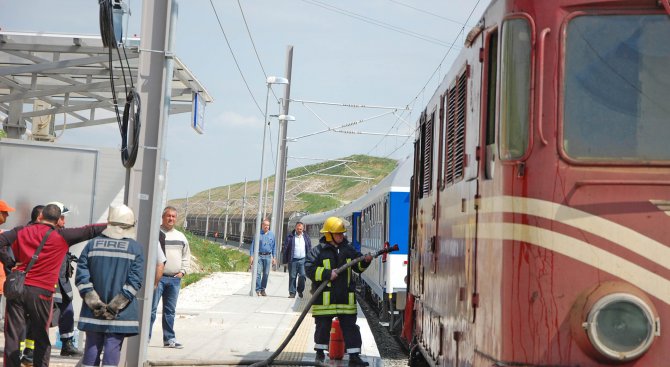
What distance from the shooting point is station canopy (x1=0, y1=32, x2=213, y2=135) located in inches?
607

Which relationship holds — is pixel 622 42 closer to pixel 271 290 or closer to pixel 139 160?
pixel 139 160

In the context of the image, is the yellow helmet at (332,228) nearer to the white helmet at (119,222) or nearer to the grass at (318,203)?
the white helmet at (119,222)

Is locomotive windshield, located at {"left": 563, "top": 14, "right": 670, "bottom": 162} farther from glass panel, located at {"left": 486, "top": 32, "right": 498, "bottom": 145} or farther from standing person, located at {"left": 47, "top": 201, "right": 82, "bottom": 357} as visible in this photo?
standing person, located at {"left": 47, "top": 201, "right": 82, "bottom": 357}

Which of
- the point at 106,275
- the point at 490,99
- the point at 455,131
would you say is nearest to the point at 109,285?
the point at 106,275

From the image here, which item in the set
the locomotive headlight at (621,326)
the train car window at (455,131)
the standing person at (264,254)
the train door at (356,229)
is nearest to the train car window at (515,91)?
the locomotive headlight at (621,326)

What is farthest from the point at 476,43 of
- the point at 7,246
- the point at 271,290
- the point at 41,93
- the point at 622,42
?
the point at 271,290

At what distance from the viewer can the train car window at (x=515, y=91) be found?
18.7 ft

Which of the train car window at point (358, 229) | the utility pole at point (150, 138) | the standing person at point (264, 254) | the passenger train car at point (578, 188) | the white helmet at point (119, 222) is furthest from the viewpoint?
the train car window at point (358, 229)

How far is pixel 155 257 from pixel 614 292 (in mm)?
6763

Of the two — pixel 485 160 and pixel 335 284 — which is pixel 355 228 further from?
pixel 485 160

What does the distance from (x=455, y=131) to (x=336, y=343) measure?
490 centimetres

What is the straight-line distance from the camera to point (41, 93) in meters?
17.7

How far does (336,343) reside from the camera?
12.0 meters

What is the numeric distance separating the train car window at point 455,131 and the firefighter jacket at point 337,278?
314 cm
